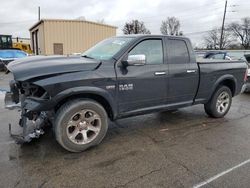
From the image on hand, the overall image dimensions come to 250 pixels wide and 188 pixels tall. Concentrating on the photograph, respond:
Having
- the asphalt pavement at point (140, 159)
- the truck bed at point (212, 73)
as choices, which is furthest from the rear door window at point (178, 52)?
the asphalt pavement at point (140, 159)

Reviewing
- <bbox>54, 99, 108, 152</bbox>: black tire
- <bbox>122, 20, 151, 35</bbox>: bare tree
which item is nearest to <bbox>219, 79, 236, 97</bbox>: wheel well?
<bbox>54, 99, 108, 152</bbox>: black tire

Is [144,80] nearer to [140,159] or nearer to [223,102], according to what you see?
[140,159]

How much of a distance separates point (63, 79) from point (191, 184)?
222 centimetres

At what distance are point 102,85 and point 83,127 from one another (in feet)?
2.40

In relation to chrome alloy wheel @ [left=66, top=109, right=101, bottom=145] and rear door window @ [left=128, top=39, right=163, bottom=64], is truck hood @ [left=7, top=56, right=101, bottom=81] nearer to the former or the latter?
chrome alloy wheel @ [left=66, top=109, right=101, bottom=145]

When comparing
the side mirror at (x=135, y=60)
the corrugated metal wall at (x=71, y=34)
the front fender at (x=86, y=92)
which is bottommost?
the front fender at (x=86, y=92)

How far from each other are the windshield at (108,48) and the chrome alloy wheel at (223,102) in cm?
283

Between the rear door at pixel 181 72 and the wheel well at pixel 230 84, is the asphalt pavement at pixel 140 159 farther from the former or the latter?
the wheel well at pixel 230 84

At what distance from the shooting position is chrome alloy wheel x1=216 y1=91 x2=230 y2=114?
231 inches

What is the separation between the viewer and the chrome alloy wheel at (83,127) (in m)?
3.76

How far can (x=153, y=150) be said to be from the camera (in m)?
3.97

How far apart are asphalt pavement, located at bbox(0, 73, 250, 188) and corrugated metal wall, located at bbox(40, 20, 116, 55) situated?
18195 mm

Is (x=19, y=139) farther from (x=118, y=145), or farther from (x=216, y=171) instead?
(x=216, y=171)

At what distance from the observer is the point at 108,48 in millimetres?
4578
